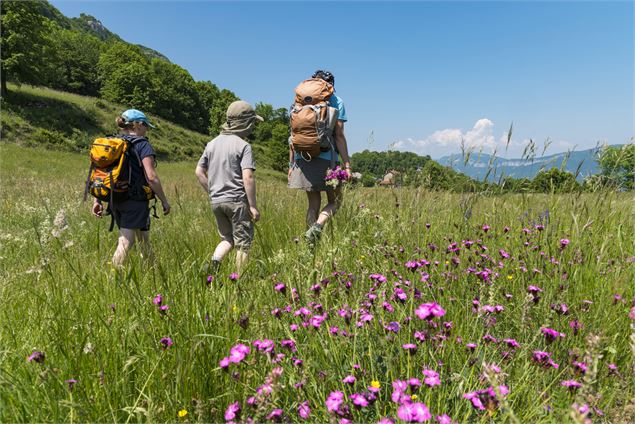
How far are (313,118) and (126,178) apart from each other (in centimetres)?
218

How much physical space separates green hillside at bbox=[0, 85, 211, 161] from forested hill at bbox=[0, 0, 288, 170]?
14 centimetres

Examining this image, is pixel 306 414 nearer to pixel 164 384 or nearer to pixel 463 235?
pixel 164 384

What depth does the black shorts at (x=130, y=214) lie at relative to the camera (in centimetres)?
398

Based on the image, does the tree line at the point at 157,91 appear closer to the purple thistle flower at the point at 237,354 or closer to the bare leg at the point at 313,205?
the bare leg at the point at 313,205

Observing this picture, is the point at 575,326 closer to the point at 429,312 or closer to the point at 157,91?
the point at 429,312

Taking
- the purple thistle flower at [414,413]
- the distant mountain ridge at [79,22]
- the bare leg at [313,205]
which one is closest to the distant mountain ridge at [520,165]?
the bare leg at [313,205]

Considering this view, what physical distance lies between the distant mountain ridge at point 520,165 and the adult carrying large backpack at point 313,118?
157 cm

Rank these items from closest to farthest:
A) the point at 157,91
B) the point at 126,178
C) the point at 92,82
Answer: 1. the point at 126,178
2. the point at 157,91
3. the point at 92,82

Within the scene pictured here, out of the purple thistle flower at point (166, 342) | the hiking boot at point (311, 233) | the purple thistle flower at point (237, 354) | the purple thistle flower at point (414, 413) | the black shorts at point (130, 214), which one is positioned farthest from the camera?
the black shorts at point (130, 214)

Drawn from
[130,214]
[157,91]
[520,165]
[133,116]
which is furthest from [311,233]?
[157,91]

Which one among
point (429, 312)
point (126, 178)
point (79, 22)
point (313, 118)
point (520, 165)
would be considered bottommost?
point (429, 312)

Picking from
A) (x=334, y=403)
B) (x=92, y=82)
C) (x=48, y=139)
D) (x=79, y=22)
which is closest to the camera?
(x=334, y=403)

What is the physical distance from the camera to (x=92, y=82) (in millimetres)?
61844

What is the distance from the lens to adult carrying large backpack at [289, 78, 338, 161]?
14.7 ft
